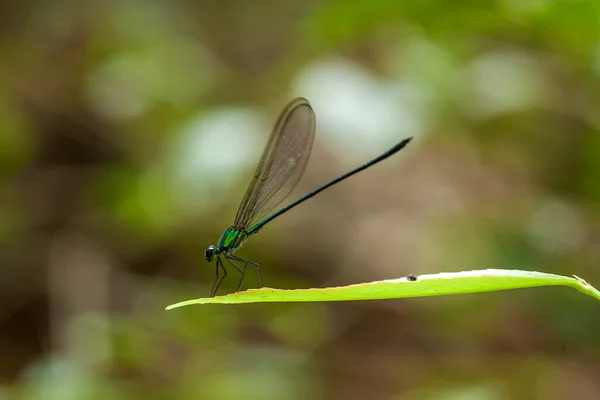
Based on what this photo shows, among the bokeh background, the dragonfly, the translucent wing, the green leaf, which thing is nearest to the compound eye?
the dragonfly

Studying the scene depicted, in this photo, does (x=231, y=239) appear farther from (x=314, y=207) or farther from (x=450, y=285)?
(x=314, y=207)

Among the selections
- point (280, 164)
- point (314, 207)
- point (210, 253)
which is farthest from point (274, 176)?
point (314, 207)

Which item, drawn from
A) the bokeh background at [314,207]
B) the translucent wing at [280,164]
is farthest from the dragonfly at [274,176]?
the bokeh background at [314,207]

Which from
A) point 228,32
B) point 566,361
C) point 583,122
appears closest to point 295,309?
point 566,361

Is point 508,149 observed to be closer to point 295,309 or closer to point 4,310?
point 295,309

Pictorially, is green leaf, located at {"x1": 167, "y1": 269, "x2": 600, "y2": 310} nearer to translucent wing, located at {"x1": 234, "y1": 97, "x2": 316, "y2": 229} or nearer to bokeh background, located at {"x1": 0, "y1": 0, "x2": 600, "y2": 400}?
translucent wing, located at {"x1": 234, "y1": 97, "x2": 316, "y2": 229}

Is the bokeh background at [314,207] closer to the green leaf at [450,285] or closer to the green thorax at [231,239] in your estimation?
the green thorax at [231,239]
